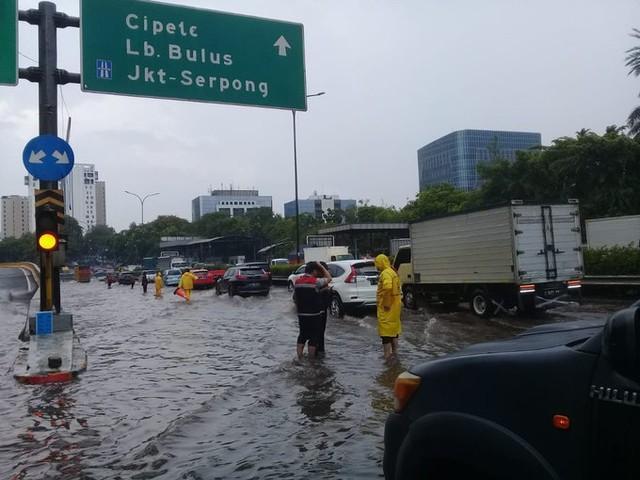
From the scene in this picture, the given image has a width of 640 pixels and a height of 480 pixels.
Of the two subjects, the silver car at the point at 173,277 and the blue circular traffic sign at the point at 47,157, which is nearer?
the blue circular traffic sign at the point at 47,157

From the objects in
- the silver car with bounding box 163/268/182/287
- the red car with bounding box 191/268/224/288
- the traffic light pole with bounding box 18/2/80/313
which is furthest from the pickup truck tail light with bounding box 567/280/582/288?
the silver car with bounding box 163/268/182/287

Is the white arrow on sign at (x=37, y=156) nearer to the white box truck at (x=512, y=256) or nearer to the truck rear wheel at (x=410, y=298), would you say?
the white box truck at (x=512, y=256)

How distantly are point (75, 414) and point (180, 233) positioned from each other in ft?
363

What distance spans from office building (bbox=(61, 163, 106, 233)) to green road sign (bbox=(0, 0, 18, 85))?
38.9m

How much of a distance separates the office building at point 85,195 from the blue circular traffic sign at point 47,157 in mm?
38173

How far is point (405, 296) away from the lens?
63.0 feet

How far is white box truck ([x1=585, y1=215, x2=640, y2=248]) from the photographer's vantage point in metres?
20.9

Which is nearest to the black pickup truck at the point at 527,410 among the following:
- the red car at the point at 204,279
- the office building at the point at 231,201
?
the red car at the point at 204,279

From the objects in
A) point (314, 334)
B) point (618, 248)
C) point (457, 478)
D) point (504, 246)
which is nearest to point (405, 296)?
point (504, 246)

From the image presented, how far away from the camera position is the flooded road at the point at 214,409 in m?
5.09

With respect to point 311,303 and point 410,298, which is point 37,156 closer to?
point 311,303

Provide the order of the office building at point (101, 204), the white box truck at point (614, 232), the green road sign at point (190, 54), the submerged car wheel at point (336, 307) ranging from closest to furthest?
the green road sign at point (190, 54)
the submerged car wheel at point (336, 307)
the white box truck at point (614, 232)
the office building at point (101, 204)

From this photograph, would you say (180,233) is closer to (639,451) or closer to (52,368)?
(52,368)

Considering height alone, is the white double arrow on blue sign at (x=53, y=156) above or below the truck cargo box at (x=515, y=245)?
above
